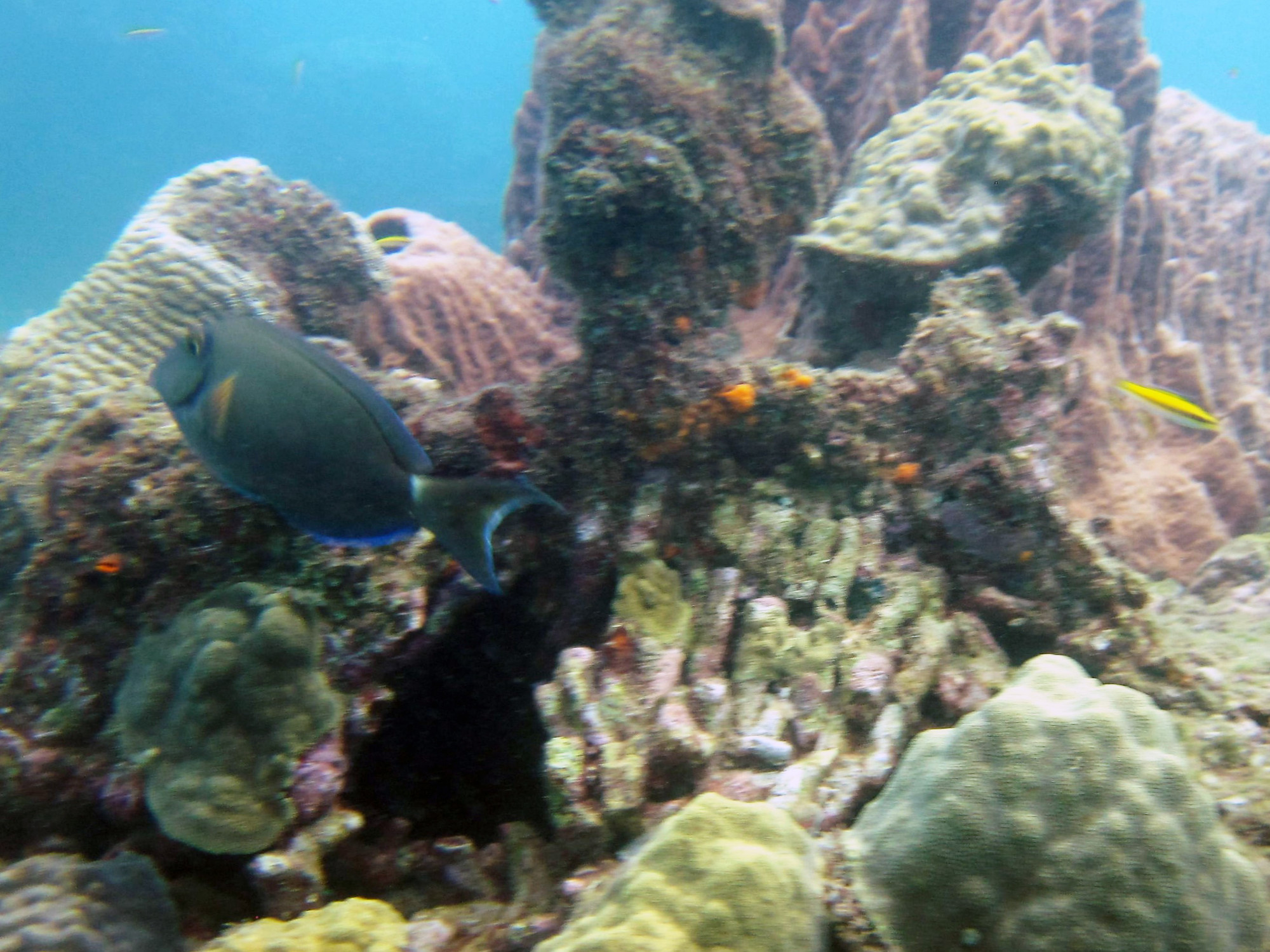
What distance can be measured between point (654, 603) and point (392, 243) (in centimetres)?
515

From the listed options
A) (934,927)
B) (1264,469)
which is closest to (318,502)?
(934,927)

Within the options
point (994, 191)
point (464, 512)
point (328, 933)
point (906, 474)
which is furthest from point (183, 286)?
point (994, 191)

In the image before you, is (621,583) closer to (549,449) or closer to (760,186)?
(549,449)

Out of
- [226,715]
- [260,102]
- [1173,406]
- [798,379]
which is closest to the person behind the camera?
[226,715]

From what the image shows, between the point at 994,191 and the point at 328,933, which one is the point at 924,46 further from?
the point at 328,933

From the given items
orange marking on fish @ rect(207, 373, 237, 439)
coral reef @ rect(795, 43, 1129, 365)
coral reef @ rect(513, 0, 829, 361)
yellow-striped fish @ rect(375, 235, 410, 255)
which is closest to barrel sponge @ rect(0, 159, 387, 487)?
yellow-striped fish @ rect(375, 235, 410, 255)

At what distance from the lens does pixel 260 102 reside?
71438 mm

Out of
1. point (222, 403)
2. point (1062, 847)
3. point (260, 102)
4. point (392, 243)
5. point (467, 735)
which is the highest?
point (260, 102)

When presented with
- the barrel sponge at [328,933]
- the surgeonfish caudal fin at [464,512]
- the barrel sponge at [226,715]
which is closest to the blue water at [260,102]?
the barrel sponge at [226,715]

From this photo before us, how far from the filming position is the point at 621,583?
110 inches

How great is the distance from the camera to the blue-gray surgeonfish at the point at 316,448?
1.66 meters

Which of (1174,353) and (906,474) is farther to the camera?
(1174,353)

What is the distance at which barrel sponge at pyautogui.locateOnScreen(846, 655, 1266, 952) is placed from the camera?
1.55 metres

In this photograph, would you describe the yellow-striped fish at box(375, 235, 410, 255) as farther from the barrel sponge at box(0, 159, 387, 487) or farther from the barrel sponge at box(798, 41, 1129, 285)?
the barrel sponge at box(798, 41, 1129, 285)
